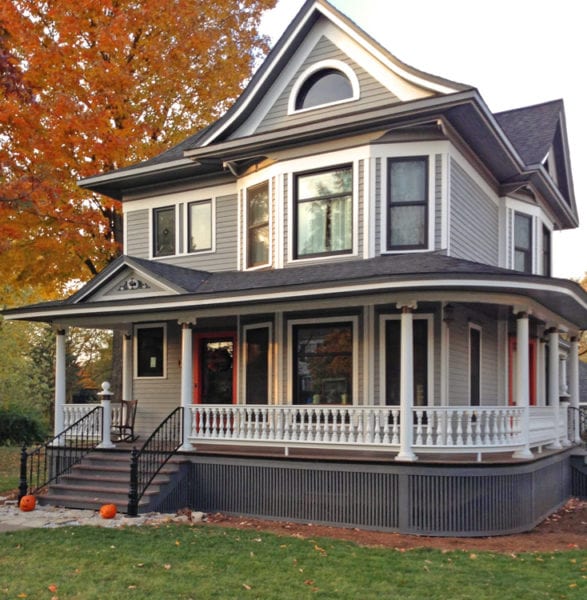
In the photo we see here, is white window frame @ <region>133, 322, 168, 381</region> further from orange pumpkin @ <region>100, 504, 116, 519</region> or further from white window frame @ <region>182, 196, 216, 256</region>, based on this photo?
orange pumpkin @ <region>100, 504, 116, 519</region>

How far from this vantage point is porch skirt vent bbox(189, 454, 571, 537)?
1045cm

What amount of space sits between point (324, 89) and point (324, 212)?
2.40 metres

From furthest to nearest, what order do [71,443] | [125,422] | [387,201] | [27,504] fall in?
[125,422], [71,443], [387,201], [27,504]

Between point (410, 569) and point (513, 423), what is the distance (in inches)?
Result: 162

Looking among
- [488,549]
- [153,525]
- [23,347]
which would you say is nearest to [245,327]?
[153,525]

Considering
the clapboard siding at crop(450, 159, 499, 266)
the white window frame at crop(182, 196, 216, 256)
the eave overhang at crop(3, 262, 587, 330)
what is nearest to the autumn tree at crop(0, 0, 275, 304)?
the white window frame at crop(182, 196, 216, 256)

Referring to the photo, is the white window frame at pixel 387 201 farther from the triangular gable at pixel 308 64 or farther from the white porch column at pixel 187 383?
the white porch column at pixel 187 383

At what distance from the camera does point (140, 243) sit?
55.4 feet

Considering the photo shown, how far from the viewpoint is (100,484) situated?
12.4 metres

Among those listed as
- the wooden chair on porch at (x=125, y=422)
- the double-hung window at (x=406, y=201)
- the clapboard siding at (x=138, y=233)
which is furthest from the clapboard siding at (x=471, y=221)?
the wooden chair on porch at (x=125, y=422)

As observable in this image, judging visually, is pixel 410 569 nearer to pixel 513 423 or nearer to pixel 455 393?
pixel 513 423

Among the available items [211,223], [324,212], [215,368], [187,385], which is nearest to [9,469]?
[215,368]

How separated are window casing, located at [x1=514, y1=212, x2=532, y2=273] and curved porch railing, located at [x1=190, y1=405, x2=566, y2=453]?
4267 mm

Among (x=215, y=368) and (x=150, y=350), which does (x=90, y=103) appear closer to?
(x=150, y=350)
